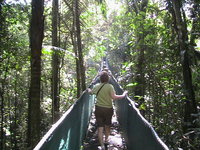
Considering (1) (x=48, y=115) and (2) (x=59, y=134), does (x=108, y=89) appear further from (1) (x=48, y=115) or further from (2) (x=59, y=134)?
(1) (x=48, y=115)

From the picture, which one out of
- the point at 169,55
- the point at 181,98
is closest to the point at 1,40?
the point at 169,55

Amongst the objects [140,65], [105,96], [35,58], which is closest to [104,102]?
[105,96]

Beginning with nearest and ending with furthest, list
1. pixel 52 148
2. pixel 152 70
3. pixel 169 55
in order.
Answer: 1. pixel 52 148
2. pixel 169 55
3. pixel 152 70

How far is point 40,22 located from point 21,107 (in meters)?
15.3

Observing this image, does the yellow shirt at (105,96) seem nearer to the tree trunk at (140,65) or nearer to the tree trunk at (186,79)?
the tree trunk at (186,79)

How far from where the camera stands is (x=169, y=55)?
21.7ft

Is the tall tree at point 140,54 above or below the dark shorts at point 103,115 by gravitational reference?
above

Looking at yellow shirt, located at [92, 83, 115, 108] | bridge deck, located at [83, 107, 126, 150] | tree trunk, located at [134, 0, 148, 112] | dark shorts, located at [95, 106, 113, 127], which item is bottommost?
bridge deck, located at [83, 107, 126, 150]

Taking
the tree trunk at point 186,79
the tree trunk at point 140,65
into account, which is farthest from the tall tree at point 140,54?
the tree trunk at point 186,79

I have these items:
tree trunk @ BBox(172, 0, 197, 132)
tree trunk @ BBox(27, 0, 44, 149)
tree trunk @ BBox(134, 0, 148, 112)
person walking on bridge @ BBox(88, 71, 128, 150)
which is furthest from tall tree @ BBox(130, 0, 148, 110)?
tree trunk @ BBox(27, 0, 44, 149)

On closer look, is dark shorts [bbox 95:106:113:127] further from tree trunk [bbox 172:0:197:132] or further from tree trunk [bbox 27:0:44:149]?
tree trunk [bbox 172:0:197:132]

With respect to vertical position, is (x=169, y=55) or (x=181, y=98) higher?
(x=169, y=55)

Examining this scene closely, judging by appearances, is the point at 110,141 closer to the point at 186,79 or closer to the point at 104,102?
the point at 104,102

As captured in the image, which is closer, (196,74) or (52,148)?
(52,148)
